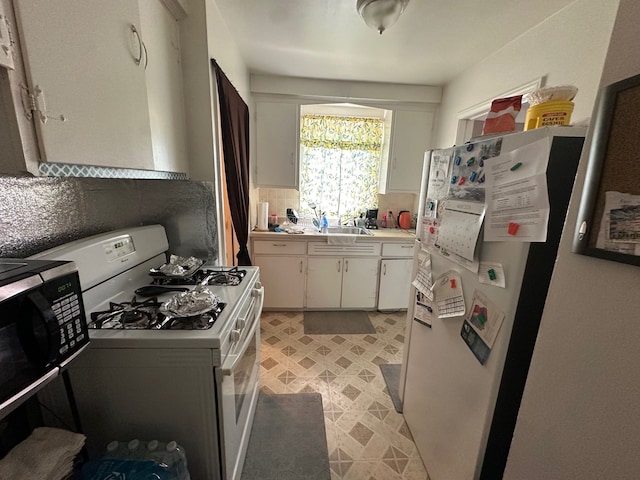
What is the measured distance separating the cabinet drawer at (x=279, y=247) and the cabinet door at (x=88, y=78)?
5.40 feet

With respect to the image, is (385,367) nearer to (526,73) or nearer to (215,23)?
(526,73)

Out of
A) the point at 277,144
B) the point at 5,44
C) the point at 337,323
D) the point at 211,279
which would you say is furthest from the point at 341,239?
the point at 5,44

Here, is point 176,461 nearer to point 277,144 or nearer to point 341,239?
point 341,239

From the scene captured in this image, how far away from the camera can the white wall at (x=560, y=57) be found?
128 centimetres

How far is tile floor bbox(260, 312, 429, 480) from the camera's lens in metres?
1.42

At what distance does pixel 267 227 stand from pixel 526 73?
8.14ft

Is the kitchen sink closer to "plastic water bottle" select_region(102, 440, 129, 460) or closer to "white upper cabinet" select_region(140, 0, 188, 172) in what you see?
"white upper cabinet" select_region(140, 0, 188, 172)

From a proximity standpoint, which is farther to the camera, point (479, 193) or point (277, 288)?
point (277, 288)

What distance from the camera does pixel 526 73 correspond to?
1719 mm

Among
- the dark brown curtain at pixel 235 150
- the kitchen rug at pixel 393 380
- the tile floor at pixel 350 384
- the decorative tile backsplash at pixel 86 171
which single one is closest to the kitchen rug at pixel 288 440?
the tile floor at pixel 350 384

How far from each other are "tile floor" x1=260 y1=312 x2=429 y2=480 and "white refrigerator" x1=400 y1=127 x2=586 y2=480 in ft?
0.70

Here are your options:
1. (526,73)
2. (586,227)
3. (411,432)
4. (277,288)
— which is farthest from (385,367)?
(526,73)

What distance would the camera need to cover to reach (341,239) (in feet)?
8.91

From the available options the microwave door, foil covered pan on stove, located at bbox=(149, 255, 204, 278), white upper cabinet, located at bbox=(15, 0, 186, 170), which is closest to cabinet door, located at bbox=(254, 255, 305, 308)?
foil covered pan on stove, located at bbox=(149, 255, 204, 278)
